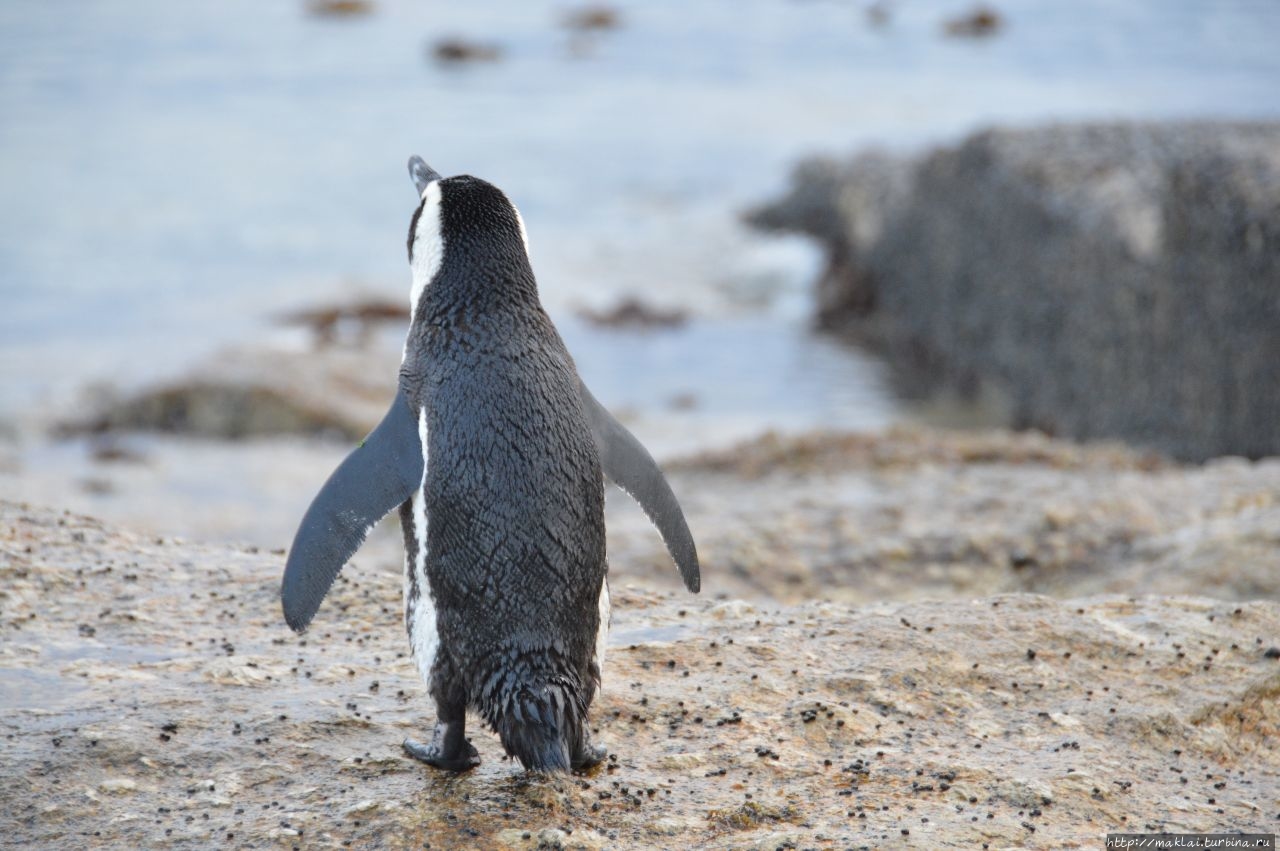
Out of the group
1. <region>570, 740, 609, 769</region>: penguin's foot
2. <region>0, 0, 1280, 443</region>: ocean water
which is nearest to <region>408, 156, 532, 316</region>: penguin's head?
<region>570, 740, 609, 769</region>: penguin's foot

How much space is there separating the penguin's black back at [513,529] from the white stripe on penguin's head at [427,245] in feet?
0.80

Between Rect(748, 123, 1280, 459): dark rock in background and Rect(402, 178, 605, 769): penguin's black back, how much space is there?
7756mm

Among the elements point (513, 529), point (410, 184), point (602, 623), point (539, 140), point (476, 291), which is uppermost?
point (539, 140)

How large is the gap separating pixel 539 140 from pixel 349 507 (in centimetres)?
2377

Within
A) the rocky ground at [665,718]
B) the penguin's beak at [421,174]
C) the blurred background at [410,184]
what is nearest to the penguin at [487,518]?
the rocky ground at [665,718]

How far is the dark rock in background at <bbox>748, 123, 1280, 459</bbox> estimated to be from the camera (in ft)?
33.1

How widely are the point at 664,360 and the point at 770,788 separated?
519 inches

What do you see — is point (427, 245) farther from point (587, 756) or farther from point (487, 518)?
point (587, 756)

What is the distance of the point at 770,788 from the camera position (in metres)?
3.36

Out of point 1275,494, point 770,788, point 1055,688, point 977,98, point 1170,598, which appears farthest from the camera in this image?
point 977,98

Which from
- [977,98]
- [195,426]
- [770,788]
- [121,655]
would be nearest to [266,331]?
[195,426]

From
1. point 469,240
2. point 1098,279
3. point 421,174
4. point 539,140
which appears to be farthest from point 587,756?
point 539,140

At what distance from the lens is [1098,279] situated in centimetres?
1180

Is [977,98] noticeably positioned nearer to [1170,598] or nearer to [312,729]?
[1170,598]
